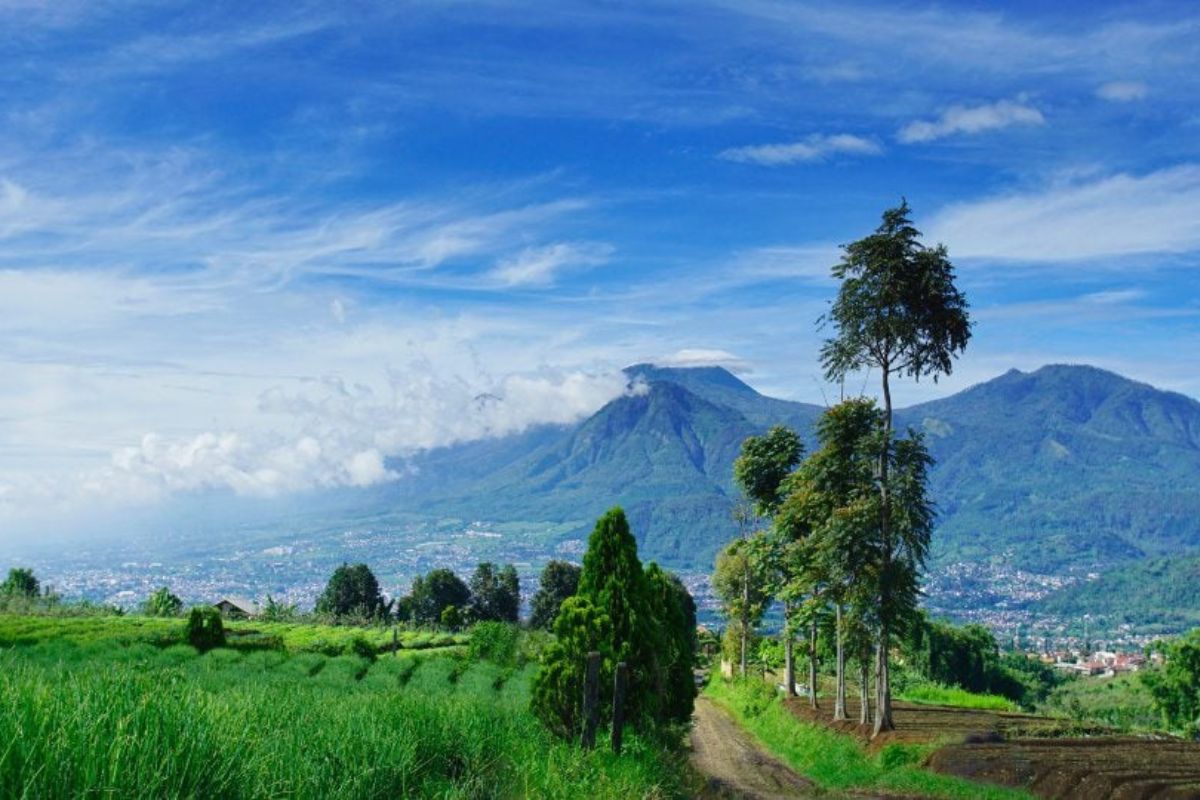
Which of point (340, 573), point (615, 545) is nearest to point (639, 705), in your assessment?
point (615, 545)

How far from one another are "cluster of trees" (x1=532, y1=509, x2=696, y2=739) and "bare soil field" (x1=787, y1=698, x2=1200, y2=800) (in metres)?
6.64

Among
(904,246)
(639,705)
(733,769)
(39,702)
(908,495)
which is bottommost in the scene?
(733,769)

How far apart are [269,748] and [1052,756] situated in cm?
1653

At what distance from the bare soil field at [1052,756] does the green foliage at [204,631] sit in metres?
20.2

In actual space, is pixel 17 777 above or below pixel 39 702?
below

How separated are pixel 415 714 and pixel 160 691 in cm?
463

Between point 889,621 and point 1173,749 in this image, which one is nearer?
point 1173,749

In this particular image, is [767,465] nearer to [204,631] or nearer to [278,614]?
[204,631]

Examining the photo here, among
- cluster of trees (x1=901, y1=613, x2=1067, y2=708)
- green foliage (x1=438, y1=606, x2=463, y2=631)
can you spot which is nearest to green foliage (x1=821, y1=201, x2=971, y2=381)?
cluster of trees (x1=901, y1=613, x2=1067, y2=708)

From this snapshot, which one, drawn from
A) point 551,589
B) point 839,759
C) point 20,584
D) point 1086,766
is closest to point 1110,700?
point 551,589

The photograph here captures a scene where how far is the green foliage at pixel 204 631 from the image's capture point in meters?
32.0

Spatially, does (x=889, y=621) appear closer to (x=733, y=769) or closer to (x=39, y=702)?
(x=733, y=769)

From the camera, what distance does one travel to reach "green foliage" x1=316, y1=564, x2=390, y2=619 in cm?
7350

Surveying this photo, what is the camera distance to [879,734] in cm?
2248
